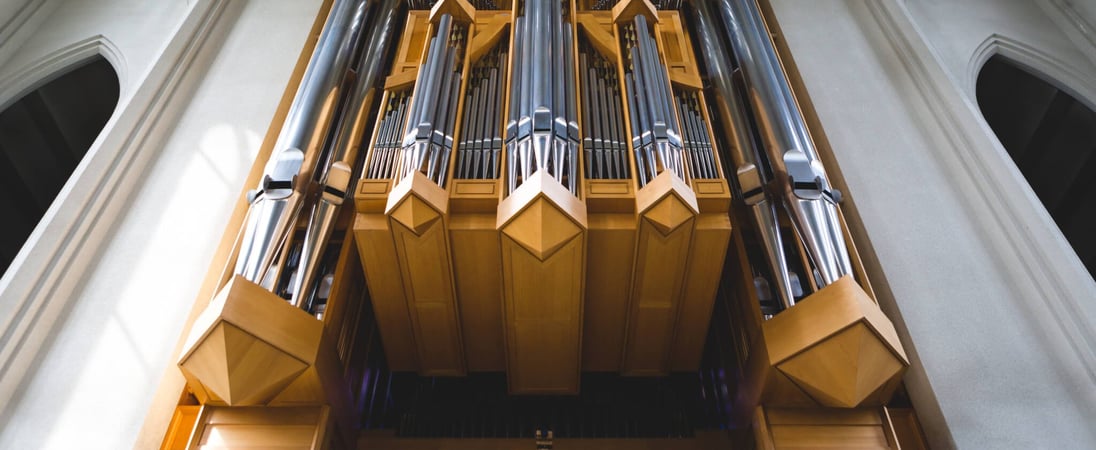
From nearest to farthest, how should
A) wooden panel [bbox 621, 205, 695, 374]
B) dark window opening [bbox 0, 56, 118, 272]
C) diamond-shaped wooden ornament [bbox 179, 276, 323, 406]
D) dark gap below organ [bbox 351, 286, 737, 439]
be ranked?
diamond-shaped wooden ornament [bbox 179, 276, 323, 406], wooden panel [bbox 621, 205, 695, 374], dark gap below organ [bbox 351, 286, 737, 439], dark window opening [bbox 0, 56, 118, 272]

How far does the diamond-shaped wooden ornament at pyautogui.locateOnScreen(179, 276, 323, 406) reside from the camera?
296cm

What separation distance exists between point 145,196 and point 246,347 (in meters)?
1.88

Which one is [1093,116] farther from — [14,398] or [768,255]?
[14,398]

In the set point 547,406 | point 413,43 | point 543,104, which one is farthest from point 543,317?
point 413,43

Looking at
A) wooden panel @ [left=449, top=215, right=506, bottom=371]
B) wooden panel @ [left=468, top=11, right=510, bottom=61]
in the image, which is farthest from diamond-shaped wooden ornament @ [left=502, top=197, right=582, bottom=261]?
wooden panel @ [left=468, top=11, right=510, bottom=61]

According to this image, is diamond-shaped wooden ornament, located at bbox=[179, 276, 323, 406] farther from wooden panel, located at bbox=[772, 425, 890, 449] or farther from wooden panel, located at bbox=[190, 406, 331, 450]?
wooden panel, located at bbox=[772, 425, 890, 449]

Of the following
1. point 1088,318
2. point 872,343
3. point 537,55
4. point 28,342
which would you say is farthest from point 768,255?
point 28,342

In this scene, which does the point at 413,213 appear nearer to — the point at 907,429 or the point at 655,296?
the point at 655,296

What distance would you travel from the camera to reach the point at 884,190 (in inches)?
172

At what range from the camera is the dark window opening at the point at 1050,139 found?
6191mm

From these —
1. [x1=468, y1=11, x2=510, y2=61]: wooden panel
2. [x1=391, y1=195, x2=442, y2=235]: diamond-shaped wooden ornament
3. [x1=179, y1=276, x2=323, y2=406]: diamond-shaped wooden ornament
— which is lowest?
[x1=179, y1=276, x2=323, y2=406]: diamond-shaped wooden ornament

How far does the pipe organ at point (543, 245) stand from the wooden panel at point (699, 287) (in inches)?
0.5

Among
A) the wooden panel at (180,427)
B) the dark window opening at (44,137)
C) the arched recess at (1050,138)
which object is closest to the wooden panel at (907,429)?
the wooden panel at (180,427)

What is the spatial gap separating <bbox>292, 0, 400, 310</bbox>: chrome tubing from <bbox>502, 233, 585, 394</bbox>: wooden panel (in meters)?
0.98
